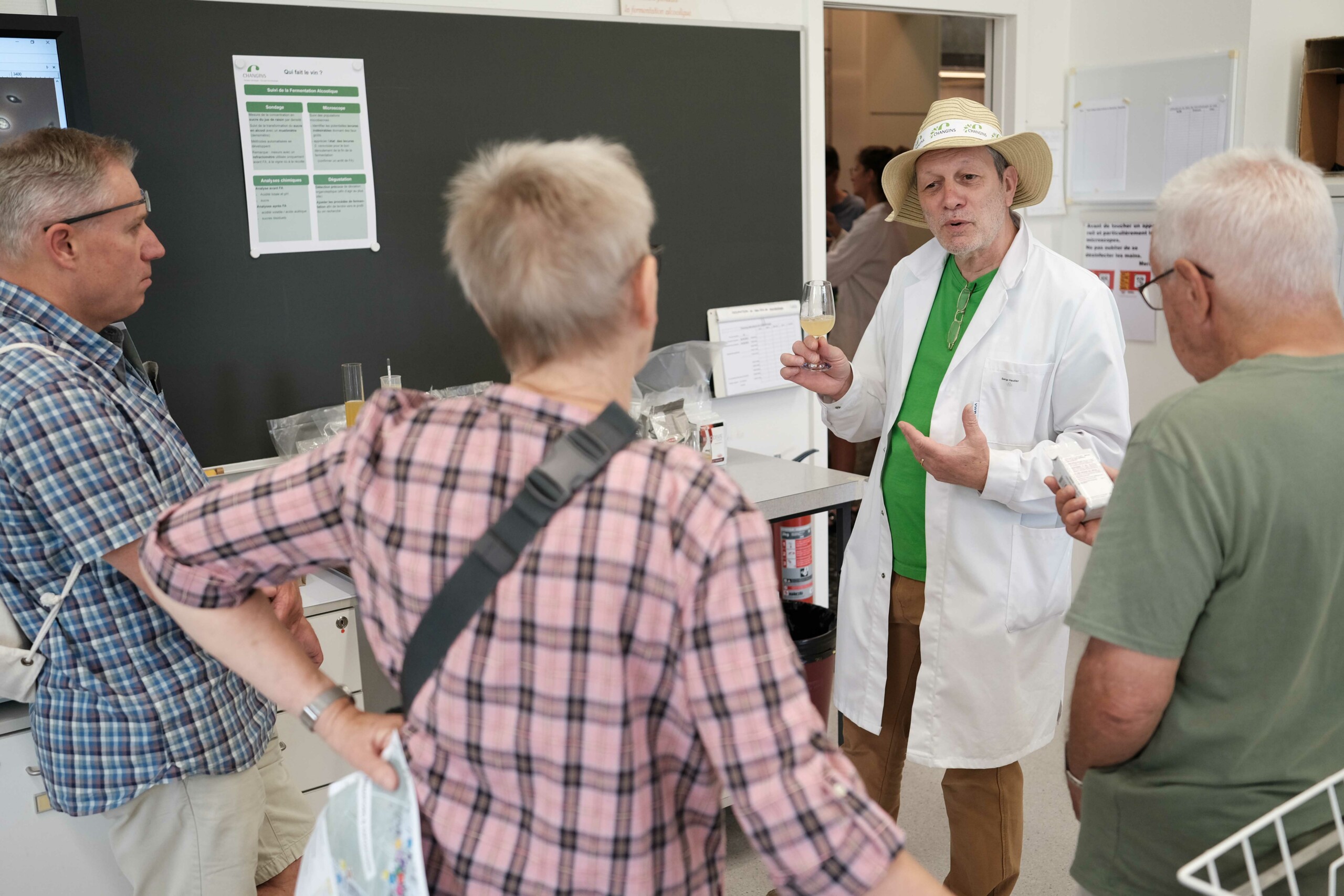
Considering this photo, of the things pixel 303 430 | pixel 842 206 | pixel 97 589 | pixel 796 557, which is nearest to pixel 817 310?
pixel 796 557

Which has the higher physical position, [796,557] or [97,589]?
[97,589]

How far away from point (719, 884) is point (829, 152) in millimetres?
4841

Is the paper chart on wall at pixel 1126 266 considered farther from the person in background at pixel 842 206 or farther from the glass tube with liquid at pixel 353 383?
the glass tube with liquid at pixel 353 383

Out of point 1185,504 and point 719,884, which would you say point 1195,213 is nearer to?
point 1185,504

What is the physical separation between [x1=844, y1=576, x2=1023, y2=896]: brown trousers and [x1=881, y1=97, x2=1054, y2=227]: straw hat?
85cm

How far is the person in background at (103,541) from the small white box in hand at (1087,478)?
117 cm

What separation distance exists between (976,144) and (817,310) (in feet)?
1.51

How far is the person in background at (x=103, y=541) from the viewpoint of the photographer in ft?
4.89

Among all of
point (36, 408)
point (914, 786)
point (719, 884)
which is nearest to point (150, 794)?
point (36, 408)

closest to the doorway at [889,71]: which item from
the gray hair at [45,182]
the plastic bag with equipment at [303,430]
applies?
the plastic bag with equipment at [303,430]

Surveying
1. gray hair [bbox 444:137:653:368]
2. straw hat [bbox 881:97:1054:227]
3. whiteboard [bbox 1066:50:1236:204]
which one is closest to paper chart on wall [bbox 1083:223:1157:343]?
→ whiteboard [bbox 1066:50:1236:204]

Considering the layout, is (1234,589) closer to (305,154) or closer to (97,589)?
(97,589)

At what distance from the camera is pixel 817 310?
2334 millimetres

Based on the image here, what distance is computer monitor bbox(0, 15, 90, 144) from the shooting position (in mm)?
1964
